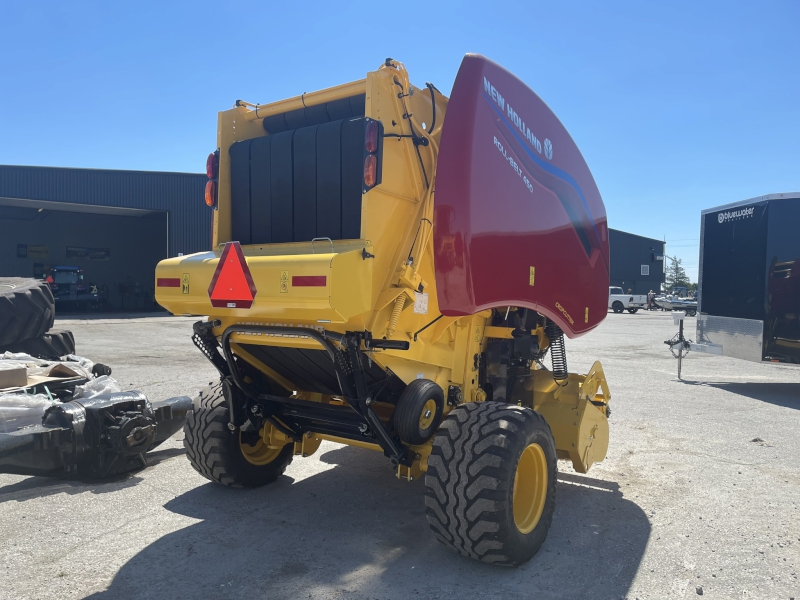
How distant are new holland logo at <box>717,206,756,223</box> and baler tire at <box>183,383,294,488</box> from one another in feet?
31.1

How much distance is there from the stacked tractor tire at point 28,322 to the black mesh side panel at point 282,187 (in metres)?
5.91

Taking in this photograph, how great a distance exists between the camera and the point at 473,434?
11.5 feet

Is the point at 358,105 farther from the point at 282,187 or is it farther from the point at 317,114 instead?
the point at 282,187

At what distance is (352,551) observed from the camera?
3816 millimetres

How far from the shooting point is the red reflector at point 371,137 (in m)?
3.48

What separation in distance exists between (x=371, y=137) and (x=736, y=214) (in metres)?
9.56

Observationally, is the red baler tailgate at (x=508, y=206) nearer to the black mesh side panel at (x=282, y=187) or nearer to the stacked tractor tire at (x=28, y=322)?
the black mesh side panel at (x=282, y=187)

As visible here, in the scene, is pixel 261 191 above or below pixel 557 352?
above

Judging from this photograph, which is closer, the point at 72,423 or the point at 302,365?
the point at 302,365

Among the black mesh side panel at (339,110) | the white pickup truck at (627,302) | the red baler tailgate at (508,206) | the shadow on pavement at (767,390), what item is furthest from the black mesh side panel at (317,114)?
the white pickup truck at (627,302)

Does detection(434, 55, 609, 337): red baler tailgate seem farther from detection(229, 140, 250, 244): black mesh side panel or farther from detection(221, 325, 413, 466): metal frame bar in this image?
detection(229, 140, 250, 244): black mesh side panel

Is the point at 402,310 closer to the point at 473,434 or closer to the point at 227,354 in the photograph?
the point at 473,434

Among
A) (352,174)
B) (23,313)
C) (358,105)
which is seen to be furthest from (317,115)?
(23,313)

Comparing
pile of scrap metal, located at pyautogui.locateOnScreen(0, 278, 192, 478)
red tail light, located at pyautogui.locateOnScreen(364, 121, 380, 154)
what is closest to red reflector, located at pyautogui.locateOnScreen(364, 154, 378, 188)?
red tail light, located at pyautogui.locateOnScreen(364, 121, 380, 154)
